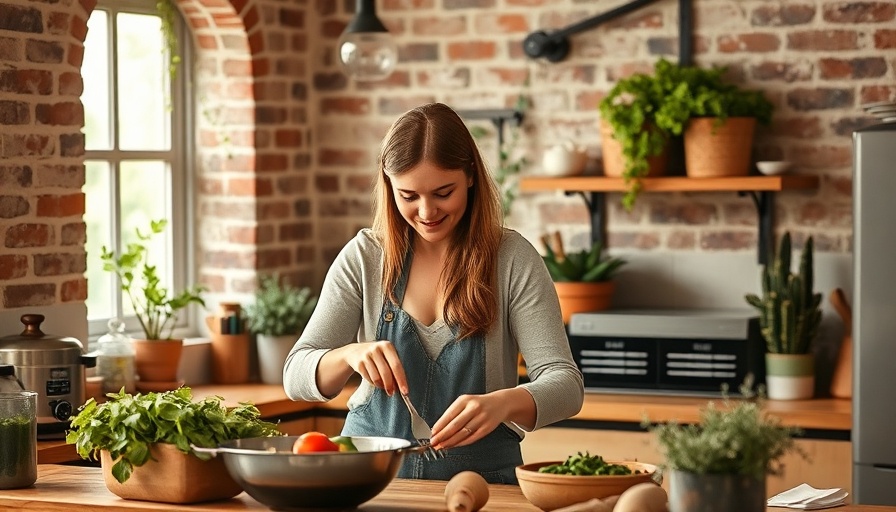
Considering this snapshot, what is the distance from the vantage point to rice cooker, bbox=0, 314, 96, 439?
373cm

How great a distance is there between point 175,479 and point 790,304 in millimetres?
2511

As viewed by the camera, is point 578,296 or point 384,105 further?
point 384,105

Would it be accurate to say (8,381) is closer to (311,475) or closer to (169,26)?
(311,475)

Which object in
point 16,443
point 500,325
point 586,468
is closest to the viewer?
point 586,468

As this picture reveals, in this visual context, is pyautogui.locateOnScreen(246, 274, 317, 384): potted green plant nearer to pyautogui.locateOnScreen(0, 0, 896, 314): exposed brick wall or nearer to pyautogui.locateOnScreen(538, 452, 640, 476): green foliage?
pyautogui.locateOnScreen(0, 0, 896, 314): exposed brick wall

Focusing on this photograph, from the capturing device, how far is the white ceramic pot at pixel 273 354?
4.95 m

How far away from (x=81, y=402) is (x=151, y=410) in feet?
4.34

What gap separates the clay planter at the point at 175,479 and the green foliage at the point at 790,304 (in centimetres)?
238

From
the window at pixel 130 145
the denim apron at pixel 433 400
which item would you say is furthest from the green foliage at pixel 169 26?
the denim apron at pixel 433 400

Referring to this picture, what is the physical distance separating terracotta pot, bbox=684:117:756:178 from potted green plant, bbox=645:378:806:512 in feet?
8.22

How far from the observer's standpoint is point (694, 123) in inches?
183

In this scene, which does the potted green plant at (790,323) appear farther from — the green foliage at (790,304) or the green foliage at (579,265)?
the green foliage at (579,265)

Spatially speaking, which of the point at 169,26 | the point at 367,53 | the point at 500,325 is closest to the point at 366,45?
the point at 367,53

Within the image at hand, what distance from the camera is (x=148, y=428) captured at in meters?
2.62
